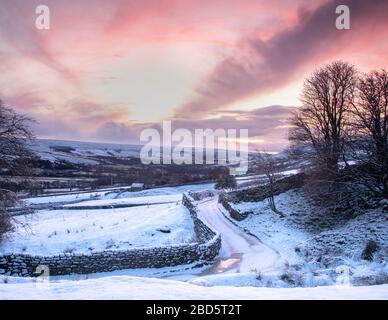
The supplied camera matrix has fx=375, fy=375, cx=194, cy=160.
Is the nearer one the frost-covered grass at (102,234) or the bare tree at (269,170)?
the frost-covered grass at (102,234)

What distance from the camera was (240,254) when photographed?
22.6 metres

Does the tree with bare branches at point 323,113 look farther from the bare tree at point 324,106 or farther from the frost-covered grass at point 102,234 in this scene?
the frost-covered grass at point 102,234

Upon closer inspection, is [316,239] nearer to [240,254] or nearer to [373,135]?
[240,254]

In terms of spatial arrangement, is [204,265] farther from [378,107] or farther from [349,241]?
[378,107]

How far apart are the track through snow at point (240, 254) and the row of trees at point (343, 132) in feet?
17.7

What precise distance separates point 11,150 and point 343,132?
64.5 feet

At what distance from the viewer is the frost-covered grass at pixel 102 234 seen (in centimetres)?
2081

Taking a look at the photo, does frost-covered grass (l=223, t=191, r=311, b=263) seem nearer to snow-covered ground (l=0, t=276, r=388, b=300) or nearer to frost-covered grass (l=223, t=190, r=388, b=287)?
frost-covered grass (l=223, t=190, r=388, b=287)

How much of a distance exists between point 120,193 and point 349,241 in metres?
47.0

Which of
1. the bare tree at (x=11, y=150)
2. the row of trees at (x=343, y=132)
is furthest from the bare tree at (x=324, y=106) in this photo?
the bare tree at (x=11, y=150)

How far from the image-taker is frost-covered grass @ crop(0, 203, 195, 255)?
20.8 m

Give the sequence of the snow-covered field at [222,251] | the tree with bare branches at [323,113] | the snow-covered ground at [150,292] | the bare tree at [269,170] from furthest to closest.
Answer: the bare tree at [269,170] < the tree with bare branches at [323,113] < the snow-covered field at [222,251] < the snow-covered ground at [150,292]

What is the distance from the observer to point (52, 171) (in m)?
115
